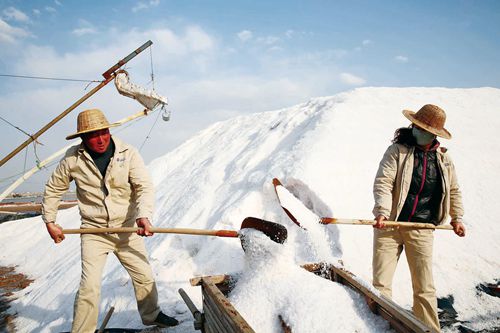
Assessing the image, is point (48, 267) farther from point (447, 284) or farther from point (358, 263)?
point (447, 284)

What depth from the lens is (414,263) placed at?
2.84m

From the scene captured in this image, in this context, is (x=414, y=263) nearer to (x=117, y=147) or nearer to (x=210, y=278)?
(x=210, y=278)

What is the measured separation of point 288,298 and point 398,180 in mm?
1582

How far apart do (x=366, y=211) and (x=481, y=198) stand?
2424 millimetres

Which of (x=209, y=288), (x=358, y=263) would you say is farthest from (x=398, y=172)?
(x=209, y=288)

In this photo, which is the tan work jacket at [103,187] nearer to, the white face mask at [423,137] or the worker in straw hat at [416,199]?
the worker in straw hat at [416,199]

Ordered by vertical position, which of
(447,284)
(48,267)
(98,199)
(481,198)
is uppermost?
(98,199)

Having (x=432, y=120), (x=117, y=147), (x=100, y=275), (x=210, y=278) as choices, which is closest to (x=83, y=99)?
(x=117, y=147)

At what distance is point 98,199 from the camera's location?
287 cm

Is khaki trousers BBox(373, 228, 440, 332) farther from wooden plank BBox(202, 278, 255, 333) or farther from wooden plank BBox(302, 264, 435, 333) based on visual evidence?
wooden plank BBox(202, 278, 255, 333)

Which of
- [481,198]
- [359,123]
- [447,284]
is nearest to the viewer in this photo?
[447,284]

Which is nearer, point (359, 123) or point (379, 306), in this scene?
point (379, 306)

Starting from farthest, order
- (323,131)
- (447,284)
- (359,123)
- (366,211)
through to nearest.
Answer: (359,123) → (323,131) → (366,211) → (447,284)

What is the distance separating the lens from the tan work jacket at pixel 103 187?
111 inches
